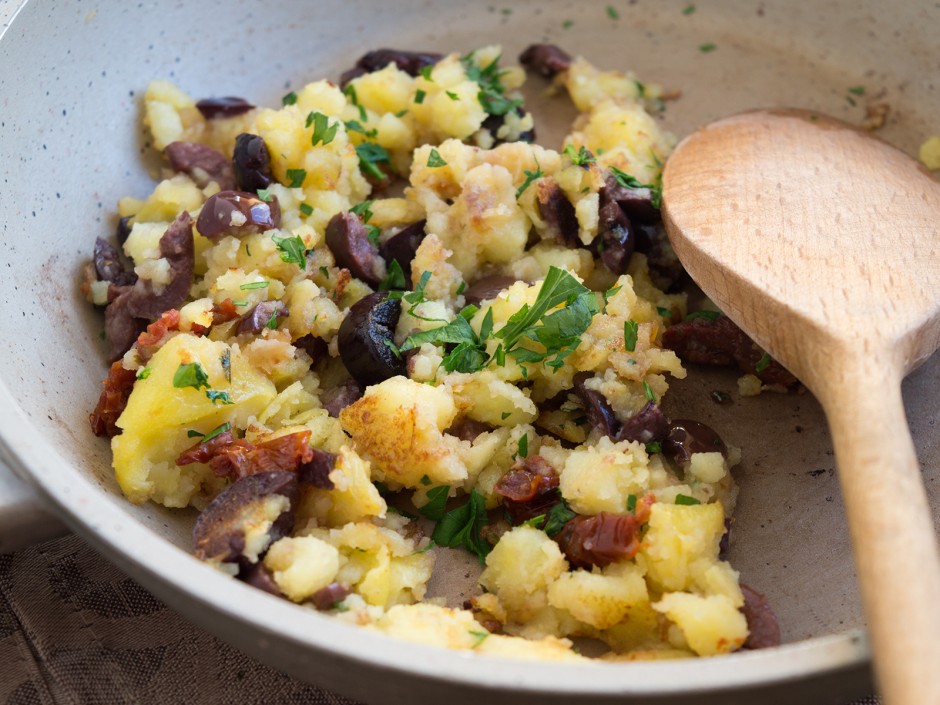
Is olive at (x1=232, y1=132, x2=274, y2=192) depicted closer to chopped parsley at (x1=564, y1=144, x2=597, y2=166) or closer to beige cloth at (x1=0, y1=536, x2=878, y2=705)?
chopped parsley at (x1=564, y1=144, x2=597, y2=166)

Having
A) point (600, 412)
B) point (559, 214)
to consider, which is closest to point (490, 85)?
point (559, 214)

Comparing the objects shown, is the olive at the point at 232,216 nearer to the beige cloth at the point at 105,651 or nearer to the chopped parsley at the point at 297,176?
the chopped parsley at the point at 297,176

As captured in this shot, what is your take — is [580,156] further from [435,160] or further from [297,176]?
[297,176]

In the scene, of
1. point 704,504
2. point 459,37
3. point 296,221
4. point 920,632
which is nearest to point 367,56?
point 459,37

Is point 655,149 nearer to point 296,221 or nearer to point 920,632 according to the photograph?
point 296,221

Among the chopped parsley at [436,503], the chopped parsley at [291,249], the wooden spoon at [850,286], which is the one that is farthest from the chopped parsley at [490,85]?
the chopped parsley at [436,503]

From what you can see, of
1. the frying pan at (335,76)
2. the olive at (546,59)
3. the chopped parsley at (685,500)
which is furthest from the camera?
the olive at (546,59)
